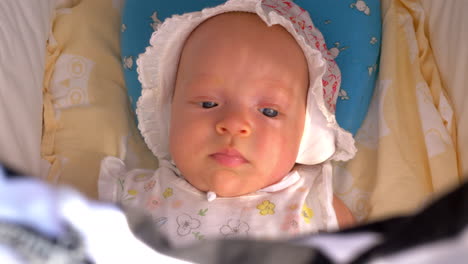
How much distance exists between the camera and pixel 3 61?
1.30 meters

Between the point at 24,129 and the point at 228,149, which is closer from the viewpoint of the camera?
the point at 228,149

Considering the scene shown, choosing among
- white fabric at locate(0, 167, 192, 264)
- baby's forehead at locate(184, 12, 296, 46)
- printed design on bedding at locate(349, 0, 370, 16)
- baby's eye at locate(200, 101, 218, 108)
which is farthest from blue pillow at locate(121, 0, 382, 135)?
white fabric at locate(0, 167, 192, 264)

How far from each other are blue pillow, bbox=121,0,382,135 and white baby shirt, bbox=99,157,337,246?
0.24 meters

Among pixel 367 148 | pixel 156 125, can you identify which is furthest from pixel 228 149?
pixel 367 148

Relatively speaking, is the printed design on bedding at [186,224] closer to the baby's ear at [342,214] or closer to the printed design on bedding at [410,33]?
the baby's ear at [342,214]

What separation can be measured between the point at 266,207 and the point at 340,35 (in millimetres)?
585

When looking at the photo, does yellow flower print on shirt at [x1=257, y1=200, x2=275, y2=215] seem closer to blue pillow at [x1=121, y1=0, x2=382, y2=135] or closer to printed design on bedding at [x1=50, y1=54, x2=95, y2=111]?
blue pillow at [x1=121, y1=0, x2=382, y2=135]

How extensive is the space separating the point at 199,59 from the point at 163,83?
7.4 inches

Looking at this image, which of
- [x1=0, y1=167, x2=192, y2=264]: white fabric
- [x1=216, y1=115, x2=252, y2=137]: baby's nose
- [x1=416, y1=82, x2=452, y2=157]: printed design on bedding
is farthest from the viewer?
[x1=416, y1=82, x2=452, y2=157]: printed design on bedding

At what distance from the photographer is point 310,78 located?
1.33m

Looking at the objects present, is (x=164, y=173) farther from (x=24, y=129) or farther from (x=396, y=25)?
(x=396, y=25)

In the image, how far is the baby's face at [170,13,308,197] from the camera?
119cm

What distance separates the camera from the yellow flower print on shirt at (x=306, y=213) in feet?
4.16

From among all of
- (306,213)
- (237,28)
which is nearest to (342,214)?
(306,213)
